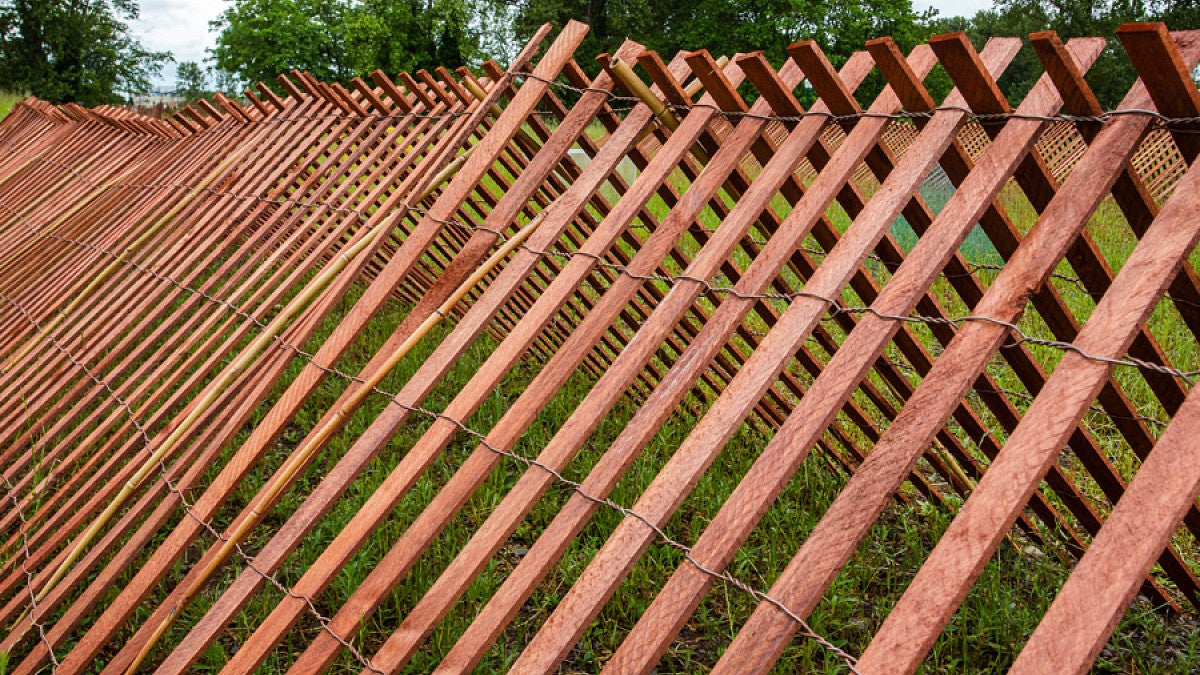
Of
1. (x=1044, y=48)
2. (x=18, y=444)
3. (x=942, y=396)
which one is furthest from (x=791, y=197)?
(x=18, y=444)

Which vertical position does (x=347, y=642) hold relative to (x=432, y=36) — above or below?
below

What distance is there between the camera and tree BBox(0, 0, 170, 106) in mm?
35062

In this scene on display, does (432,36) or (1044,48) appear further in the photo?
(432,36)

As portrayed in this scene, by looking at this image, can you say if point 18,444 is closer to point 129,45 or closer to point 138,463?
point 138,463

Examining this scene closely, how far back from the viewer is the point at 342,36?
123 ft

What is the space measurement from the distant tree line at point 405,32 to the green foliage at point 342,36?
42 mm

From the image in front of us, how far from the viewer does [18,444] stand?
2781 mm

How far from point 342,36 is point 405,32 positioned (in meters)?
2.53

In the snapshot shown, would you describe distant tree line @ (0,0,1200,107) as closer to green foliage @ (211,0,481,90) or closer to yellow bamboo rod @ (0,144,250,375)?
green foliage @ (211,0,481,90)

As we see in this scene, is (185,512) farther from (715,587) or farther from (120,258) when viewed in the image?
(120,258)

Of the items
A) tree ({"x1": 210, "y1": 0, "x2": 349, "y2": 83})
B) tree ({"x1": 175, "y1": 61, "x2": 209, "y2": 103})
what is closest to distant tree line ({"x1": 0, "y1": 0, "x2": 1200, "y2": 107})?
tree ({"x1": 210, "y1": 0, "x2": 349, "y2": 83})

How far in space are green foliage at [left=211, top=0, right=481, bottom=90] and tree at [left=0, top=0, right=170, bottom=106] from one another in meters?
5.17

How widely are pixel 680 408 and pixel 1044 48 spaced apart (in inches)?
79.8

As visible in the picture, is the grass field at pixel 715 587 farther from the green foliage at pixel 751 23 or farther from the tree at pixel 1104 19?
the green foliage at pixel 751 23
